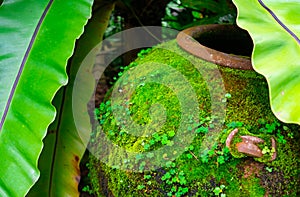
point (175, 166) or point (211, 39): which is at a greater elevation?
point (211, 39)

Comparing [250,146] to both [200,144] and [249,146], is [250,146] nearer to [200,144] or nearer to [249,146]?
[249,146]

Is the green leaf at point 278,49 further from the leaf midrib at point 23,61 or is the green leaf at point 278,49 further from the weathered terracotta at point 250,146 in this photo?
the leaf midrib at point 23,61

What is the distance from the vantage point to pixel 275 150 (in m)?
1.02

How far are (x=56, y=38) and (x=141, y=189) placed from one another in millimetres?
453

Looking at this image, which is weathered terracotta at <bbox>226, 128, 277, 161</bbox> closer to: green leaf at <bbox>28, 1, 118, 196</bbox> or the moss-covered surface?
the moss-covered surface

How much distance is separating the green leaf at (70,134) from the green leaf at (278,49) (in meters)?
0.67

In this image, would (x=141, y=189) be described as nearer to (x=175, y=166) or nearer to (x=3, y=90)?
(x=175, y=166)

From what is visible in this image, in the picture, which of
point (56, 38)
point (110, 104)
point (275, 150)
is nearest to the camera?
point (275, 150)

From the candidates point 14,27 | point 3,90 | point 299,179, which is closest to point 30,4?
point 14,27

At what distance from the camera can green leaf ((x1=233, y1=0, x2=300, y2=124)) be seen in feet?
2.78

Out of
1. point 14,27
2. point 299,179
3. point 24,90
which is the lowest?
point 299,179

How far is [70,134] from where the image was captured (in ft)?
4.61

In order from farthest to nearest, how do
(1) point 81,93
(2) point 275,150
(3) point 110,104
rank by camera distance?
(1) point 81,93 < (3) point 110,104 < (2) point 275,150

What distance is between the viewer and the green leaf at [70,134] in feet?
4.42
